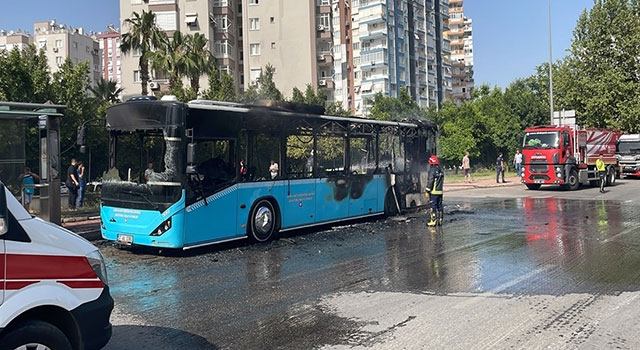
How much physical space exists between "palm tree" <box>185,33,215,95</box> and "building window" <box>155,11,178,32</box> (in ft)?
55.7

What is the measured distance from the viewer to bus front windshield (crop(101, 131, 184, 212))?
9883mm

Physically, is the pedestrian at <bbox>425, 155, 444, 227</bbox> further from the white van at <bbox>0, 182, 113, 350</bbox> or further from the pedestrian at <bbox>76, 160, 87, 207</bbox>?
the pedestrian at <bbox>76, 160, 87, 207</bbox>

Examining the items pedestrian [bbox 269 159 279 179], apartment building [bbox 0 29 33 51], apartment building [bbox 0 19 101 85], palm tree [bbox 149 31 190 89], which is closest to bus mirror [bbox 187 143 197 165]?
pedestrian [bbox 269 159 279 179]

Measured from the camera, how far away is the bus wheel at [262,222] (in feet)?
37.5

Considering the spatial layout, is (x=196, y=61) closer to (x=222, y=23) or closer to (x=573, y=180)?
(x=222, y=23)

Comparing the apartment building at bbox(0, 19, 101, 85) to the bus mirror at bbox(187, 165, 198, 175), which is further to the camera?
the apartment building at bbox(0, 19, 101, 85)

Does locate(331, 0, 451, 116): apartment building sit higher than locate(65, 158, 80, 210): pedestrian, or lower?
higher

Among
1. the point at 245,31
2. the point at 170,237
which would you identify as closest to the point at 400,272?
the point at 170,237

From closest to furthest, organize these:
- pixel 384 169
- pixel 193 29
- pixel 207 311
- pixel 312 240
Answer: pixel 207 311, pixel 312 240, pixel 384 169, pixel 193 29

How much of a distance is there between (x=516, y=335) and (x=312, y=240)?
23.5ft

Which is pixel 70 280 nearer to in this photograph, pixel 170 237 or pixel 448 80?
pixel 170 237

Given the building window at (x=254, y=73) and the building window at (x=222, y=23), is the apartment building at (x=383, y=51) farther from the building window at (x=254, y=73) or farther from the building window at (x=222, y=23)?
the building window at (x=222, y=23)

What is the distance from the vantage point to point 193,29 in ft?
178

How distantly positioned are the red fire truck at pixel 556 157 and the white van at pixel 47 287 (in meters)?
25.8
